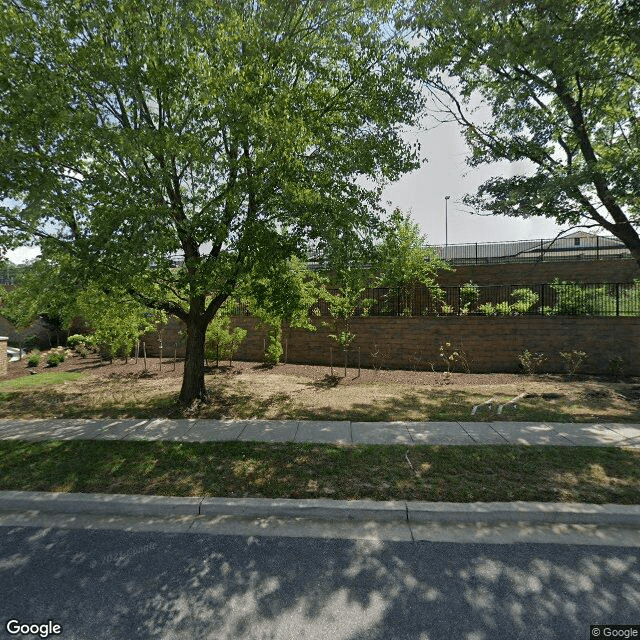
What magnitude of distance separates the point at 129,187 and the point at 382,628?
627cm

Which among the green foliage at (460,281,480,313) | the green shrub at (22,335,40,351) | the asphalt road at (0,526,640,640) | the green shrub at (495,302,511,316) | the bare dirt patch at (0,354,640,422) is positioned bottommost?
the asphalt road at (0,526,640,640)

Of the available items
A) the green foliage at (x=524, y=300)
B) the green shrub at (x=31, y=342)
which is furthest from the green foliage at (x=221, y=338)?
the green shrub at (x=31, y=342)

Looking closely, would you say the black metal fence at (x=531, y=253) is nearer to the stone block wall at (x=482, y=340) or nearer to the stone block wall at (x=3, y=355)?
the stone block wall at (x=482, y=340)

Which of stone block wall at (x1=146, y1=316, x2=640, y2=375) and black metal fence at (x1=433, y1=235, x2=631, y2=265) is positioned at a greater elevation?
black metal fence at (x1=433, y1=235, x2=631, y2=265)

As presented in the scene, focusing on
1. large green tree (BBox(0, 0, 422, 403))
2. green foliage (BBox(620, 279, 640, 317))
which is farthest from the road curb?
green foliage (BBox(620, 279, 640, 317))

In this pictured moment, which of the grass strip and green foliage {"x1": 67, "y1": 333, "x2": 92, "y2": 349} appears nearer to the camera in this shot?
the grass strip

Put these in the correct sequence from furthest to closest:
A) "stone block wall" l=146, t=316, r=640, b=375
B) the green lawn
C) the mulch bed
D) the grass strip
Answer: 1. "stone block wall" l=146, t=316, r=640, b=375
2. the mulch bed
3. the green lawn
4. the grass strip

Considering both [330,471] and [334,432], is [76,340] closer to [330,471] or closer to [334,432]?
[334,432]

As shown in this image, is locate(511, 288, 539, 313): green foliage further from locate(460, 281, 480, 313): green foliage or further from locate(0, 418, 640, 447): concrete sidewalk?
locate(0, 418, 640, 447): concrete sidewalk

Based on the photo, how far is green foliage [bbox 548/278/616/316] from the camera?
12133mm

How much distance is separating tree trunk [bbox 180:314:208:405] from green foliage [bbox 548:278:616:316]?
1143cm

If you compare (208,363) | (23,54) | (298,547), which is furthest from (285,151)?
(208,363)

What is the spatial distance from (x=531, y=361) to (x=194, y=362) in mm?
10112

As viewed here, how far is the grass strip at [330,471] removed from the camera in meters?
4.41
